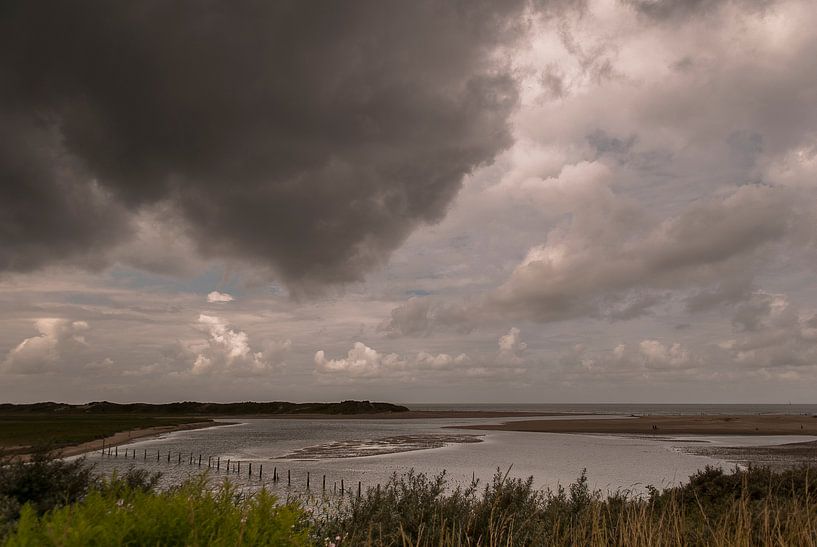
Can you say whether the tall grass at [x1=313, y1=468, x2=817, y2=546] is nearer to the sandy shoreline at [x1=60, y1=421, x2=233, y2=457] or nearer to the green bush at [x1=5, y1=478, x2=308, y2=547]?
the green bush at [x1=5, y1=478, x2=308, y2=547]

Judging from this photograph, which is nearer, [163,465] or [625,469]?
[625,469]

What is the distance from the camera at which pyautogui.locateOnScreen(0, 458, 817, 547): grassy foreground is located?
4586mm

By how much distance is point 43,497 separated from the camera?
31.1 feet

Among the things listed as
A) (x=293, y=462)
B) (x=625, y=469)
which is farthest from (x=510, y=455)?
(x=293, y=462)

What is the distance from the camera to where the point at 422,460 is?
47.6 meters

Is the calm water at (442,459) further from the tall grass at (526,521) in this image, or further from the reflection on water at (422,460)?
the tall grass at (526,521)

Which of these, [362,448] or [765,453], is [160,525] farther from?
[765,453]

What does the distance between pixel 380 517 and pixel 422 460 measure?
40607mm

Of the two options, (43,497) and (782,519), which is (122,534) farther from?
(782,519)

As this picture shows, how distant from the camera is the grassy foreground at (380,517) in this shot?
4586 millimetres

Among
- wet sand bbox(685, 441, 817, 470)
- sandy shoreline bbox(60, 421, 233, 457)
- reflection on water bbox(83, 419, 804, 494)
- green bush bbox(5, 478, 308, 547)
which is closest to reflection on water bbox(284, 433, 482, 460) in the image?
reflection on water bbox(83, 419, 804, 494)

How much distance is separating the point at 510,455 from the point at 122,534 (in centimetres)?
5211

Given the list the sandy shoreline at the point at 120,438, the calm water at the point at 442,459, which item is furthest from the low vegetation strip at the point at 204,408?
the calm water at the point at 442,459

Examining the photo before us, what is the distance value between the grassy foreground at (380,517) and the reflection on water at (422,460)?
67.7ft
